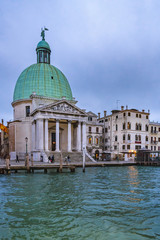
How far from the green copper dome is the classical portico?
18.4ft

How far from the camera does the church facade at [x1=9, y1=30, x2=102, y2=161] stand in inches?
1593

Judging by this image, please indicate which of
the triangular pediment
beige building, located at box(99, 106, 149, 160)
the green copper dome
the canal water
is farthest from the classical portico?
the canal water

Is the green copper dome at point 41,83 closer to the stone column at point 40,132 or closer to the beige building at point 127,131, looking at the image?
the stone column at point 40,132

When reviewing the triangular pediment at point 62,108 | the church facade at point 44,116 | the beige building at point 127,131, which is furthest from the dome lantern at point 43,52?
the beige building at point 127,131

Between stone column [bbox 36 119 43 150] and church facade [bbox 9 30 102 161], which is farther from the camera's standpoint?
church facade [bbox 9 30 102 161]

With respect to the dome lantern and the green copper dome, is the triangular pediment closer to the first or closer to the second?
the green copper dome

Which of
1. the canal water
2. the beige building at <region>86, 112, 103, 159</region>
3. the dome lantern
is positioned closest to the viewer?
the canal water

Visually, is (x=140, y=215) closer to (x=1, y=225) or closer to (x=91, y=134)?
(x=1, y=225)

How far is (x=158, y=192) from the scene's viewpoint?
13867 mm

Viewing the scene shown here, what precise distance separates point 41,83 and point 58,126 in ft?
35.7

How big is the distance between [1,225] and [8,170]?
52.2ft

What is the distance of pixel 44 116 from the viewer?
39438mm

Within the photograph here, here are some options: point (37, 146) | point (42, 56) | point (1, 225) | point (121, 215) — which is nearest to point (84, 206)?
point (121, 215)

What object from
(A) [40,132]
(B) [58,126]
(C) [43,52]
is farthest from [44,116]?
(C) [43,52]
